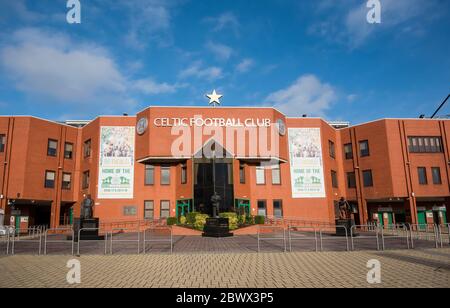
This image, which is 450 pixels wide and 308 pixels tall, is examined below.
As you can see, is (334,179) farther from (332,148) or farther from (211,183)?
(211,183)

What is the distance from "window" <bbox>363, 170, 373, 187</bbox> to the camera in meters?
36.0

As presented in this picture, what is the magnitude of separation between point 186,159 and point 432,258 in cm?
2349

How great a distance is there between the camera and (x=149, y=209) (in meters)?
32.6

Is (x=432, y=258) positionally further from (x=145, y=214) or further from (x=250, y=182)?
(x=145, y=214)

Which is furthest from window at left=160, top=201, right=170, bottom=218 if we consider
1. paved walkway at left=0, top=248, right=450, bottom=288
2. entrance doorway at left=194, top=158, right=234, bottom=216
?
paved walkway at left=0, top=248, right=450, bottom=288

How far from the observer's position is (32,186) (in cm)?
3139

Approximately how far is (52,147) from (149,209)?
12.6 meters

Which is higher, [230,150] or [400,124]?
[400,124]

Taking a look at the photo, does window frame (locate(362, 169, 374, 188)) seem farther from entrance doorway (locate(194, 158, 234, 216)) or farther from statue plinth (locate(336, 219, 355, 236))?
entrance doorway (locate(194, 158, 234, 216))

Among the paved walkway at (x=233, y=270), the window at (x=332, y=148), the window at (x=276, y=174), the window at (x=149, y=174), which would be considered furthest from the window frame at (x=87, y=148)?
the window at (x=332, y=148)

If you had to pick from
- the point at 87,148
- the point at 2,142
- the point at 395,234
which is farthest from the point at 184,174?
the point at 395,234

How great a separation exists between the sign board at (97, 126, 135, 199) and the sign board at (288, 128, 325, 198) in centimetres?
1717

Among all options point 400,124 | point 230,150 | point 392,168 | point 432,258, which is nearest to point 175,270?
point 432,258
